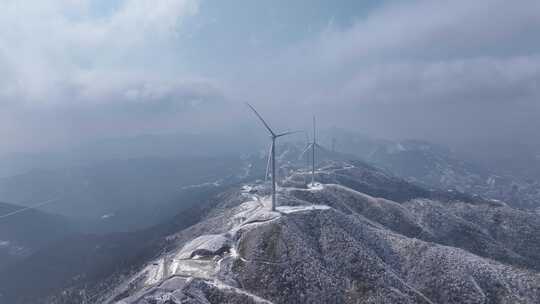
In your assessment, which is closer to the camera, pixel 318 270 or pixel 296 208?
pixel 318 270

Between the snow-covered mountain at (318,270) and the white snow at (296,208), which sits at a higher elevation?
the white snow at (296,208)

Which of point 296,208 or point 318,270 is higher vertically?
point 296,208

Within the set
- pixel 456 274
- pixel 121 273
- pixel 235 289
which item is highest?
pixel 235 289

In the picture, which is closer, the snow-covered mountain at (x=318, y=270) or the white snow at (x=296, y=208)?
the snow-covered mountain at (x=318, y=270)

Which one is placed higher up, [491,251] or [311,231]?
[311,231]

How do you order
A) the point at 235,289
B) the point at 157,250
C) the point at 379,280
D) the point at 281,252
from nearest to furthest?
the point at 235,289 → the point at 379,280 → the point at 281,252 → the point at 157,250

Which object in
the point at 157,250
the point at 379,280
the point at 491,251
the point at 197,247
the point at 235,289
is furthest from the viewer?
the point at 157,250

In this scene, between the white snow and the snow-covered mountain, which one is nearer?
the snow-covered mountain

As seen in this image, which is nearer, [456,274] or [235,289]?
[235,289]

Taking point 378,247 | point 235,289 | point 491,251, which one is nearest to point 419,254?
point 378,247

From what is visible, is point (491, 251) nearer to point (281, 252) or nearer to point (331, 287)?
point (331, 287)

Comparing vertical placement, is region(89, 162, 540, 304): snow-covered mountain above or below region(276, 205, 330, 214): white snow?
below
